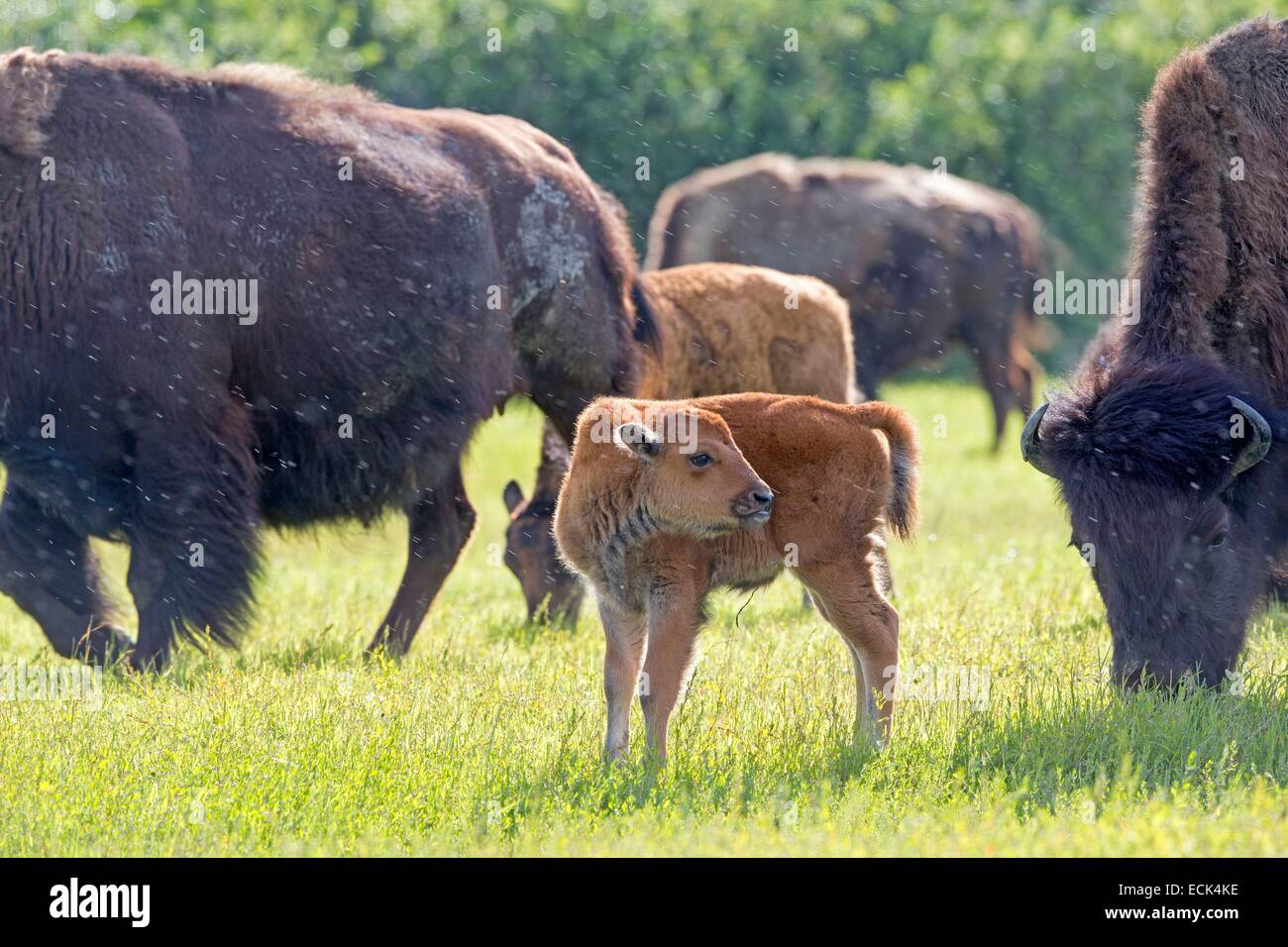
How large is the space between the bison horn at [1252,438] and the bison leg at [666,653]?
6.36 ft

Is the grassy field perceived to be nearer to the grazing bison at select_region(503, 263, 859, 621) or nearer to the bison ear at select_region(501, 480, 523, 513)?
the grazing bison at select_region(503, 263, 859, 621)

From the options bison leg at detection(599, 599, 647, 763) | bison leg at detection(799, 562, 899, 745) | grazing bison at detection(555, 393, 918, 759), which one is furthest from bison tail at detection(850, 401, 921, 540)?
bison leg at detection(599, 599, 647, 763)

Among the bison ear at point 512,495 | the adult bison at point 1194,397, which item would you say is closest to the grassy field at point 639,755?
the adult bison at point 1194,397

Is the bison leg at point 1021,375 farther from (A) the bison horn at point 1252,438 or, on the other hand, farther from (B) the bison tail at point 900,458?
(B) the bison tail at point 900,458

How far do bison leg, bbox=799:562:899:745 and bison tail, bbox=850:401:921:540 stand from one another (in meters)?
0.25

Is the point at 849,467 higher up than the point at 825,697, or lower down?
higher up

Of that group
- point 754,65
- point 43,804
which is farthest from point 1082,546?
point 754,65

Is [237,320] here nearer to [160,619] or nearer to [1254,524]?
[160,619]

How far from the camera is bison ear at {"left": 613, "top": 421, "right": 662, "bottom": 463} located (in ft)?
17.8

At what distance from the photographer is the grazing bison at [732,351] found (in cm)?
894

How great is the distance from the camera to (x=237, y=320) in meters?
7.37

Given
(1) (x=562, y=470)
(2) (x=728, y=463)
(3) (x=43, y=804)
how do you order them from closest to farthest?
(3) (x=43, y=804) → (2) (x=728, y=463) → (1) (x=562, y=470)

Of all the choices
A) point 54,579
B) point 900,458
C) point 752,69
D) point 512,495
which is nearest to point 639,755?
point 900,458

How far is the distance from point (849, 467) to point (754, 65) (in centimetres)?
1946
